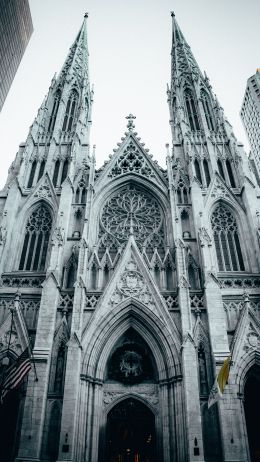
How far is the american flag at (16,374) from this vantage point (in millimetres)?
13852

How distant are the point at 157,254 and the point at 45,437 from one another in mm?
10174

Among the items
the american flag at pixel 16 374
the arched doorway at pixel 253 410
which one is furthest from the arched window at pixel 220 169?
the american flag at pixel 16 374

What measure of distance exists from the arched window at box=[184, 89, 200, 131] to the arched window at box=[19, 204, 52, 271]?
1334cm

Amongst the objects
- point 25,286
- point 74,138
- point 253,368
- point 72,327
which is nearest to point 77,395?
point 72,327

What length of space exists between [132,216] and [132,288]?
19.0 feet

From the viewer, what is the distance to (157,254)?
65.3 feet

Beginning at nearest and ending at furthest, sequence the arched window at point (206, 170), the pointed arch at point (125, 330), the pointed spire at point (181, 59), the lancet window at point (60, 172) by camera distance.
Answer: the pointed arch at point (125, 330), the arched window at point (206, 170), the lancet window at point (60, 172), the pointed spire at point (181, 59)

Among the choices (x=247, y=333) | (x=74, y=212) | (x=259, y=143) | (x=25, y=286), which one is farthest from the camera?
(x=259, y=143)

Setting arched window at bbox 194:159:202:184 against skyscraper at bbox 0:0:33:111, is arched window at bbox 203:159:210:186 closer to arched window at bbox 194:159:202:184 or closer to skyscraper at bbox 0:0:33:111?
arched window at bbox 194:159:202:184

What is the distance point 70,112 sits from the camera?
2914 centimetres

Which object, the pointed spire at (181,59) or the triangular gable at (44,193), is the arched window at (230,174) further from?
the triangular gable at (44,193)

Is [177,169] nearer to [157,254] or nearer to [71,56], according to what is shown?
[157,254]

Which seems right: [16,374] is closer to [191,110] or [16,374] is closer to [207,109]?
[191,110]

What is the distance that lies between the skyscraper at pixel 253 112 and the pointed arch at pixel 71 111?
34109 millimetres
